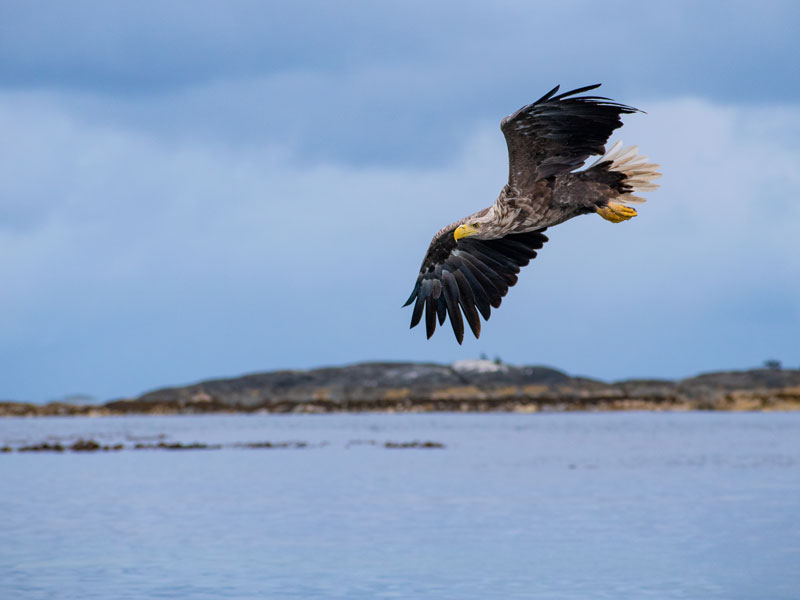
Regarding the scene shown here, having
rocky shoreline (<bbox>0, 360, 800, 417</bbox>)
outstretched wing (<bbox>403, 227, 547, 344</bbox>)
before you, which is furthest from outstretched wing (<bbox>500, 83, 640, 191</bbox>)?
rocky shoreline (<bbox>0, 360, 800, 417</bbox>)

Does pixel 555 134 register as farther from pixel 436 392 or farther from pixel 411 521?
pixel 436 392

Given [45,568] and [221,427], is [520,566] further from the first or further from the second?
[221,427]

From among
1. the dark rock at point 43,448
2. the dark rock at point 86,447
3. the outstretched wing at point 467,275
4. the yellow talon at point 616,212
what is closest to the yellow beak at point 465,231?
the yellow talon at point 616,212

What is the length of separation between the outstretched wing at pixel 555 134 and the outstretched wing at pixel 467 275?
2108 mm

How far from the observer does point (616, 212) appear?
8391mm

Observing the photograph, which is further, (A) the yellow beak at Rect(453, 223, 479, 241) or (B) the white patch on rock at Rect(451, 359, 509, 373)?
(B) the white patch on rock at Rect(451, 359, 509, 373)

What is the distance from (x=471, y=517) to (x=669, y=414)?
5059 centimetres

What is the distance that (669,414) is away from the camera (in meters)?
74.2

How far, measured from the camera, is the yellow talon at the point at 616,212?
8.23 metres

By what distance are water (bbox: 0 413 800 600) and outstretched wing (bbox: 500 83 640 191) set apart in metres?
10.4

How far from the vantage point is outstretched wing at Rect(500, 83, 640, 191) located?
348 inches

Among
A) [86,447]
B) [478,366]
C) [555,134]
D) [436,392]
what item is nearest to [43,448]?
[86,447]

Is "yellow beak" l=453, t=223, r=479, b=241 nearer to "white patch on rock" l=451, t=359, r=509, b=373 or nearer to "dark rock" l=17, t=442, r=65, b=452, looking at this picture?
"dark rock" l=17, t=442, r=65, b=452

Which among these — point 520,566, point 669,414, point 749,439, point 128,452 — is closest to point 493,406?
point 669,414
